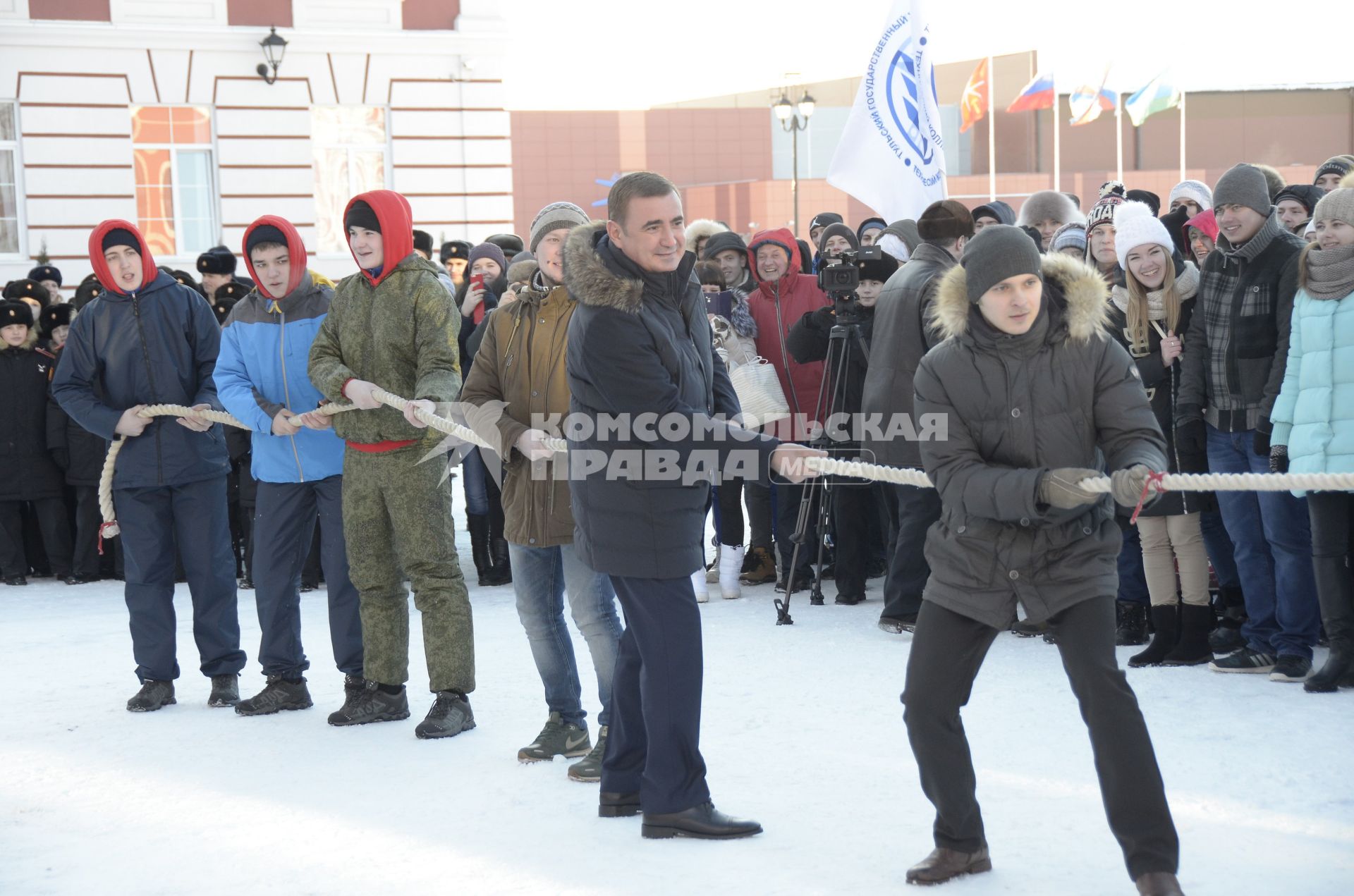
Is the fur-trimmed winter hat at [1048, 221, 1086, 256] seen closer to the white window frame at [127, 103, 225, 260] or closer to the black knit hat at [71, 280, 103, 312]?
the black knit hat at [71, 280, 103, 312]

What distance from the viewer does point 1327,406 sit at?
16.7ft

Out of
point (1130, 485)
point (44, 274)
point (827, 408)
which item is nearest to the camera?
point (1130, 485)

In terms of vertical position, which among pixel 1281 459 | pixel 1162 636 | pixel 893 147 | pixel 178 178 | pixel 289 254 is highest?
pixel 178 178

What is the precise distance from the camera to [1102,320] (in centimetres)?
347

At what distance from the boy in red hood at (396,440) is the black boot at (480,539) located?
3.08m

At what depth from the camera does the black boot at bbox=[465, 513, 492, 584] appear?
27.3 feet

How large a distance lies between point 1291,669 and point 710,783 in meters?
2.50

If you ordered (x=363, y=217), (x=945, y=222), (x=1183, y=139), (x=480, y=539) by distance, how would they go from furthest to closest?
(x=1183, y=139), (x=480, y=539), (x=945, y=222), (x=363, y=217)

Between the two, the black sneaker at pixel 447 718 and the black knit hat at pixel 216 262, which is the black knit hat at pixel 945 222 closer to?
the black sneaker at pixel 447 718

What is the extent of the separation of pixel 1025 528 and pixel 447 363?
94.3 inches

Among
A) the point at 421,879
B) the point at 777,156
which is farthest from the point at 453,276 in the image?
the point at 777,156

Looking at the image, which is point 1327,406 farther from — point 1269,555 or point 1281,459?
point 1269,555

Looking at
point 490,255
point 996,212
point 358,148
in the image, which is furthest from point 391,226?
point 358,148

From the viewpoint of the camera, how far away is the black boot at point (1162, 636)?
5.75m
